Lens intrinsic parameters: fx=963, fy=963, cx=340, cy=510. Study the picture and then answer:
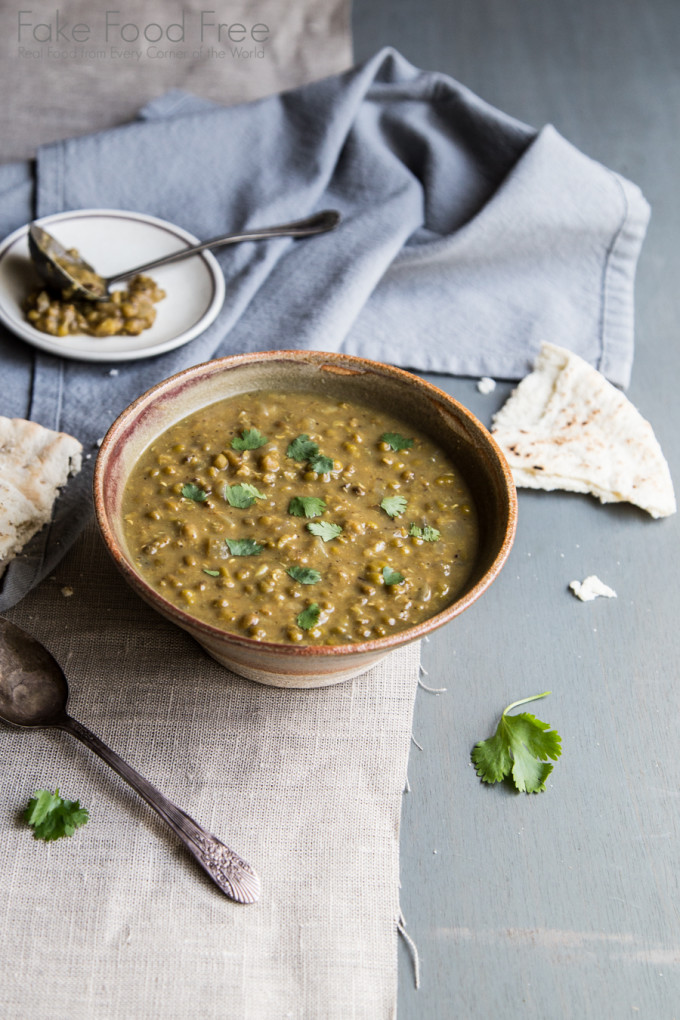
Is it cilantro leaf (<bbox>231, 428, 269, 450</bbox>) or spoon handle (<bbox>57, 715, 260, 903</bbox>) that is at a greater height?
cilantro leaf (<bbox>231, 428, 269, 450</bbox>)

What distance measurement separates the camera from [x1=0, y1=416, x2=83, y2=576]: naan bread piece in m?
3.00

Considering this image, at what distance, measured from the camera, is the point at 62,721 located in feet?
8.52

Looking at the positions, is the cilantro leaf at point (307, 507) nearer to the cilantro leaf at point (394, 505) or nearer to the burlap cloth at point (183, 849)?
the cilantro leaf at point (394, 505)

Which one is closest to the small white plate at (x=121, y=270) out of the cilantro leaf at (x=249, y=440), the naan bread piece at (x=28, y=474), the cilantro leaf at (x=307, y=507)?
the naan bread piece at (x=28, y=474)

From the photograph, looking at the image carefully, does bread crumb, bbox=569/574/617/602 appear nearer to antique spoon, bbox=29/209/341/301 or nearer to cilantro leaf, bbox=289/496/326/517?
cilantro leaf, bbox=289/496/326/517

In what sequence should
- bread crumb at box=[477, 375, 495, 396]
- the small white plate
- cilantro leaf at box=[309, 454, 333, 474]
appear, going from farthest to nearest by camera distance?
1. bread crumb at box=[477, 375, 495, 396]
2. the small white plate
3. cilantro leaf at box=[309, 454, 333, 474]

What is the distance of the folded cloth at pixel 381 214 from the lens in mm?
3863

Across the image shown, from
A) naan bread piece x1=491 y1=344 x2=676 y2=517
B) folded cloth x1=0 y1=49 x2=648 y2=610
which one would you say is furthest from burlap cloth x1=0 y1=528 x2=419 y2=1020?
folded cloth x1=0 y1=49 x2=648 y2=610

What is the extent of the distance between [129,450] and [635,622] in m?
1.67

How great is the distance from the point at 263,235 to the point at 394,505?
5.88ft

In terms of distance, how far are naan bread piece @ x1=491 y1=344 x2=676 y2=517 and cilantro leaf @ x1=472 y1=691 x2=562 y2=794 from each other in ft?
3.12

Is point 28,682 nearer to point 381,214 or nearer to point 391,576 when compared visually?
point 391,576

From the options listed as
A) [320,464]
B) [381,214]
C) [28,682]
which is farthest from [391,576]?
[381,214]

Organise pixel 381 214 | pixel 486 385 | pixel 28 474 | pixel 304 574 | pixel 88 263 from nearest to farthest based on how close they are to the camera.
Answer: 1. pixel 304 574
2. pixel 28 474
3. pixel 486 385
4. pixel 88 263
5. pixel 381 214
